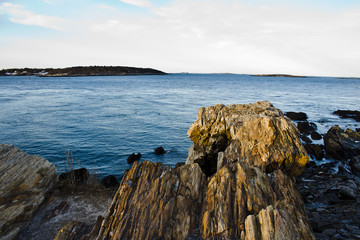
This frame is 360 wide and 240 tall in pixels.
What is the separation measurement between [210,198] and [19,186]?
9.74 metres

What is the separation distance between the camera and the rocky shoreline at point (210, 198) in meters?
7.02

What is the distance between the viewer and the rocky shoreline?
7.02 metres

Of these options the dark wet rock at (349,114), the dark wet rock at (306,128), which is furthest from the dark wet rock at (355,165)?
the dark wet rock at (349,114)

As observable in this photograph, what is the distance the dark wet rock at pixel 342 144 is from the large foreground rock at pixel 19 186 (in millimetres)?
26188

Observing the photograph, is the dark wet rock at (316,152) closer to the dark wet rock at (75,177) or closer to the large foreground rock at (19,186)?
the dark wet rock at (75,177)

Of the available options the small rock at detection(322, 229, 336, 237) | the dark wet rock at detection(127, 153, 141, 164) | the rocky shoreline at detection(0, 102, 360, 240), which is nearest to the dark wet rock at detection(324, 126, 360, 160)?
the rocky shoreline at detection(0, 102, 360, 240)

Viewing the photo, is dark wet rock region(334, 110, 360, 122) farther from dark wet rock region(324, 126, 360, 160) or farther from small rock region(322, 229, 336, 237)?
small rock region(322, 229, 336, 237)

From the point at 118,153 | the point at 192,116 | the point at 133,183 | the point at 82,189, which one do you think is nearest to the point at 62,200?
the point at 82,189

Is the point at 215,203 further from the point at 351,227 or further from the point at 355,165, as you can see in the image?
the point at 355,165

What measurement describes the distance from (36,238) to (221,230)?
8589 mm

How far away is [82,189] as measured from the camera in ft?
42.9

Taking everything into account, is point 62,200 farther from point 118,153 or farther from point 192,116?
point 192,116

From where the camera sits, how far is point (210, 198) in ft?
26.6

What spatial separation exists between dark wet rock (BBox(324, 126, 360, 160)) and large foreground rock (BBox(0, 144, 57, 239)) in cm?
2619
